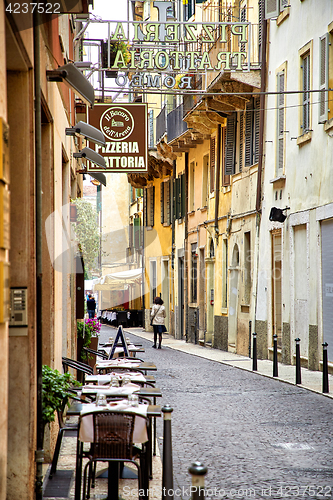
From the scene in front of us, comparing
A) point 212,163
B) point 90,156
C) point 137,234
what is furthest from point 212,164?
point 137,234

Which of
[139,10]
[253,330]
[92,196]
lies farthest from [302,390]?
[92,196]

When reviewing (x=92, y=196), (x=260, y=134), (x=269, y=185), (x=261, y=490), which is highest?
(x=92, y=196)

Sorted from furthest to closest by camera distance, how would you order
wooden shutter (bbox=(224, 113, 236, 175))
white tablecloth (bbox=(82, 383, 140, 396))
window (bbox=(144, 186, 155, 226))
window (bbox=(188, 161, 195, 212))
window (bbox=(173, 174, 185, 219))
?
window (bbox=(144, 186, 155, 226)) < window (bbox=(173, 174, 185, 219)) < window (bbox=(188, 161, 195, 212)) < wooden shutter (bbox=(224, 113, 236, 175)) < white tablecloth (bbox=(82, 383, 140, 396))

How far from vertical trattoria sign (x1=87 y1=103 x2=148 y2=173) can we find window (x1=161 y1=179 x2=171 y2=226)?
1994 centimetres

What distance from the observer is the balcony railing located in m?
27.3

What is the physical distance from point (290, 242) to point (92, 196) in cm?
7554

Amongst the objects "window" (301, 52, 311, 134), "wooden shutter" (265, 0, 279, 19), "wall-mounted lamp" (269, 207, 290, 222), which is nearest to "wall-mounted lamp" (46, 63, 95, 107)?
"window" (301, 52, 311, 134)

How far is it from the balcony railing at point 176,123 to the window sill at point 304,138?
34.1ft

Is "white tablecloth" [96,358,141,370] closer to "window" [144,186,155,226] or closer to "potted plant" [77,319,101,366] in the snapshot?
"potted plant" [77,319,101,366]

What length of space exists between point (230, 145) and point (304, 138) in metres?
6.80

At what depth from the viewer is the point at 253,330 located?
66.9 ft

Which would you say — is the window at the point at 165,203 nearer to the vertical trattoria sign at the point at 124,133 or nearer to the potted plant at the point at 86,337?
the vertical trattoria sign at the point at 124,133

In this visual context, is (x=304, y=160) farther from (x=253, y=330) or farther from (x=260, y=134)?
(x=253, y=330)

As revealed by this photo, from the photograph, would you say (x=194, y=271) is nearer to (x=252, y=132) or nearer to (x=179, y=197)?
(x=179, y=197)
